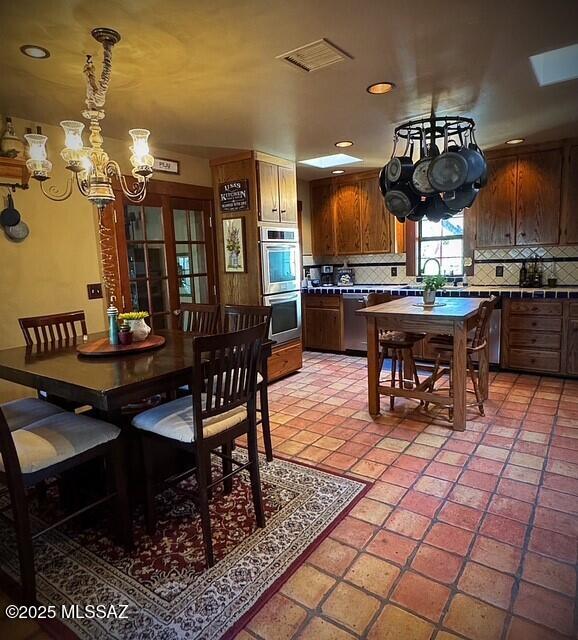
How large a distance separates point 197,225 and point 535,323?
360cm

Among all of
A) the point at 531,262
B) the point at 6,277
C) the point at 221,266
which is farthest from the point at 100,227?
the point at 531,262

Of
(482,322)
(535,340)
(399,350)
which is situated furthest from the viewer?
(535,340)

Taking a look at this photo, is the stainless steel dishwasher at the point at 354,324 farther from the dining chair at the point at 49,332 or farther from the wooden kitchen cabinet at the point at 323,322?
the dining chair at the point at 49,332

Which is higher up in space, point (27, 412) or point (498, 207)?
point (498, 207)

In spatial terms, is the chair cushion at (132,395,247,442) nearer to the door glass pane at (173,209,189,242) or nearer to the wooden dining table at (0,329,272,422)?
the wooden dining table at (0,329,272,422)

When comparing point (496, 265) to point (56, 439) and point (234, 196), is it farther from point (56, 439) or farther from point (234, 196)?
point (56, 439)

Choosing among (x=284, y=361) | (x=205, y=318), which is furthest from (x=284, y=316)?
(x=205, y=318)

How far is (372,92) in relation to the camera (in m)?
2.79

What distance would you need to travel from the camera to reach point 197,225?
441cm

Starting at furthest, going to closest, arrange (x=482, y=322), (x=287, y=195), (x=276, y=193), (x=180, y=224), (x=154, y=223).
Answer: (x=287, y=195) < (x=276, y=193) < (x=180, y=224) < (x=154, y=223) < (x=482, y=322)

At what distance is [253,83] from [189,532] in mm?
2517

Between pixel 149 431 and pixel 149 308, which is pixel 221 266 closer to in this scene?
pixel 149 308

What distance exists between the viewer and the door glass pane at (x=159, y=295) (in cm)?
398

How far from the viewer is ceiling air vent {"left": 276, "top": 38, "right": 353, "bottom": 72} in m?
2.12
